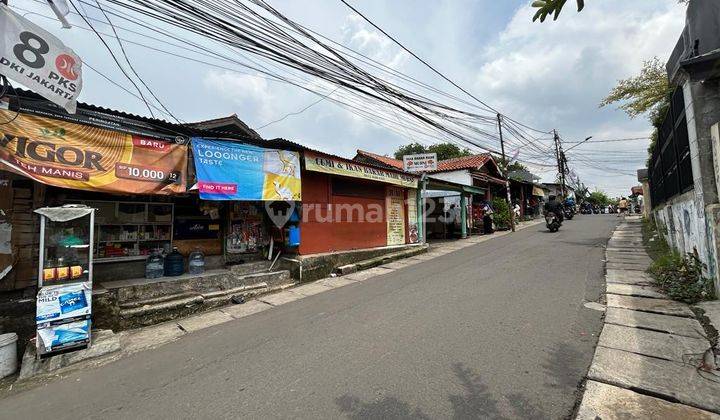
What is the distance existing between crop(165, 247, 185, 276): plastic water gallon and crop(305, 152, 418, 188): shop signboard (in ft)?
12.2

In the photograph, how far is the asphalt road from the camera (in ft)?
9.52

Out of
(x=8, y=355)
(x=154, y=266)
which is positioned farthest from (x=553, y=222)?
(x=8, y=355)

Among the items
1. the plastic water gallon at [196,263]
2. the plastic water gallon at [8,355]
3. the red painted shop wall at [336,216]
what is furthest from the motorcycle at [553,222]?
the plastic water gallon at [8,355]

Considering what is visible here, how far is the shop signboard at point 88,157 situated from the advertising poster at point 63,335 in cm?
213

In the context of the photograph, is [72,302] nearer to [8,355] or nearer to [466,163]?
[8,355]

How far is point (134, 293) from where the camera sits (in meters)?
6.27

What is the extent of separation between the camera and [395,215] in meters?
12.3

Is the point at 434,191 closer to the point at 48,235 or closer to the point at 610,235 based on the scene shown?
the point at 610,235

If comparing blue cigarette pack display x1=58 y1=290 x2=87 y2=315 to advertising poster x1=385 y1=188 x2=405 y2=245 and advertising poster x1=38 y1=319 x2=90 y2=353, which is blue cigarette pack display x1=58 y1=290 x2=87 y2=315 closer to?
advertising poster x1=38 y1=319 x2=90 y2=353

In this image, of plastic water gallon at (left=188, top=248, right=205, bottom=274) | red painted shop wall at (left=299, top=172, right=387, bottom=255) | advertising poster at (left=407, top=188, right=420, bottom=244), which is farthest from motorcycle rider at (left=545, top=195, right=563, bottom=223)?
plastic water gallon at (left=188, top=248, right=205, bottom=274)

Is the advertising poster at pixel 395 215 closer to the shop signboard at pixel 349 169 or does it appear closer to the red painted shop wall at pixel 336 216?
the red painted shop wall at pixel 336 216

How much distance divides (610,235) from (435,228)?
305 inches

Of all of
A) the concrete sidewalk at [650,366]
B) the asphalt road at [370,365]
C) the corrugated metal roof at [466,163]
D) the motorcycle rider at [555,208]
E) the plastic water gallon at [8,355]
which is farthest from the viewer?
the corrugated metal roof at [466,163]

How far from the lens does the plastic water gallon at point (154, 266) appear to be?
6.99 m
